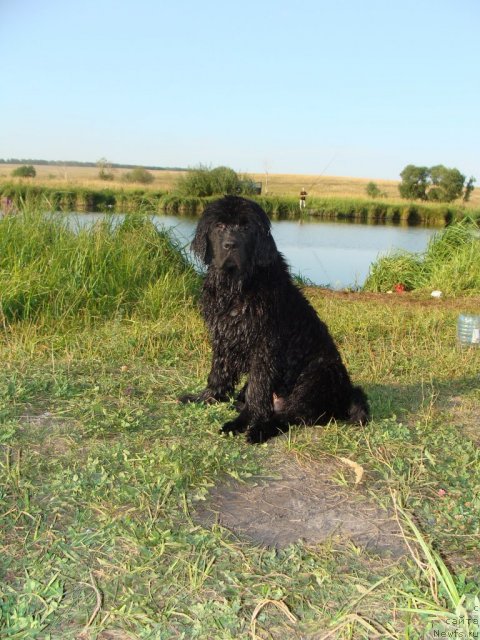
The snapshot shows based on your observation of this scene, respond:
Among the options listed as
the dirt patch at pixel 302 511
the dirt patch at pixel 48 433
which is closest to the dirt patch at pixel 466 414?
the dirt patch at pixel 302 511

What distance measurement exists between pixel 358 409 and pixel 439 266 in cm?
914

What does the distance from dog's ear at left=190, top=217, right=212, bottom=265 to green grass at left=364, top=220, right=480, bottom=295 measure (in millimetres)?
7682

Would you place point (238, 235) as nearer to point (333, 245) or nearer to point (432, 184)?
point (333, 245)

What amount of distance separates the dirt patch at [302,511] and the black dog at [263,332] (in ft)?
1.93

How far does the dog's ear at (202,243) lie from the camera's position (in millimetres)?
4016

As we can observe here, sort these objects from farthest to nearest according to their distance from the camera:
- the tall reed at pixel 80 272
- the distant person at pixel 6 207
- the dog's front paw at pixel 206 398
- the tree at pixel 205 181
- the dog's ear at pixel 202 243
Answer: the tree at pixel 205 181 → the distant person at pixel 6 207 → the tall reed at pixel 80 272 → the dog's front paw at pixel 206 398 → the dog's ear at pixel 202 243

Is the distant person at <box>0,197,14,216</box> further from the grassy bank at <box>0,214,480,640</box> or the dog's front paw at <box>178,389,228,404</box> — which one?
the dog's front paw at <box>178,389,228,404</box>

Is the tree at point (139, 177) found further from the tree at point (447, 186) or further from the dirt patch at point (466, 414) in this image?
the dirt patch at point (466, 414)

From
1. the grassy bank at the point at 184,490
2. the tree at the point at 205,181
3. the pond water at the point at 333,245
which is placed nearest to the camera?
the grassy bank at the point at 184,490

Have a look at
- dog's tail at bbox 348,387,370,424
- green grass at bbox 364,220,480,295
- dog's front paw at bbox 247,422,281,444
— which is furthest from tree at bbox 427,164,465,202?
dog's front paw at bbox 247,422,281,444

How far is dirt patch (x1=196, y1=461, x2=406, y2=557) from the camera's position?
111 inches

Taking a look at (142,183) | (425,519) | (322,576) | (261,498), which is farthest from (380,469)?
(142,183)

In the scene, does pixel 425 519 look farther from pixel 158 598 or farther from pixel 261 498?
pixel 158 598

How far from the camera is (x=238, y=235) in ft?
12.6
